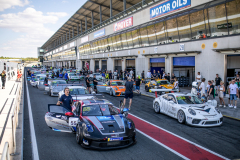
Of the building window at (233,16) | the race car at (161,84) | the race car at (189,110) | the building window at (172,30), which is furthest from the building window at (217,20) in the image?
the race car at (189,110)

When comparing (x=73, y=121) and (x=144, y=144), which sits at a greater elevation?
(x=73, y=121)

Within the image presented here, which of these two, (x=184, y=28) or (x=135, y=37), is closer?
(x=184, y=28)

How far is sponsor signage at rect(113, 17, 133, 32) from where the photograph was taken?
99.1 ft

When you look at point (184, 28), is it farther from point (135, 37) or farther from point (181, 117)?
point (181, 117)

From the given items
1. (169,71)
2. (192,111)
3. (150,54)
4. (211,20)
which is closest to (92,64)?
(150,54)

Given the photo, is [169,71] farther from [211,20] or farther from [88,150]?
[88,150]

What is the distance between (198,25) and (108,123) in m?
16.8

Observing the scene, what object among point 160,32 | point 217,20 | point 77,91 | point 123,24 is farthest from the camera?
point 123,24

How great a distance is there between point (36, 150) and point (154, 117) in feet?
19.3

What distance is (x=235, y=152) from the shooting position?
233 inches

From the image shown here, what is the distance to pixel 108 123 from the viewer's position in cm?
632

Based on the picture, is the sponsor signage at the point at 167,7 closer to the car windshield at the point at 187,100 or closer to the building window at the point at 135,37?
the building window at the point at 135,37

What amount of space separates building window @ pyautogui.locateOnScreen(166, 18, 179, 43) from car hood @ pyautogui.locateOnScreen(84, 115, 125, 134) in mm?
17871

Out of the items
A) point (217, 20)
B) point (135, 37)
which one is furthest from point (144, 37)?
point (217, 20)
